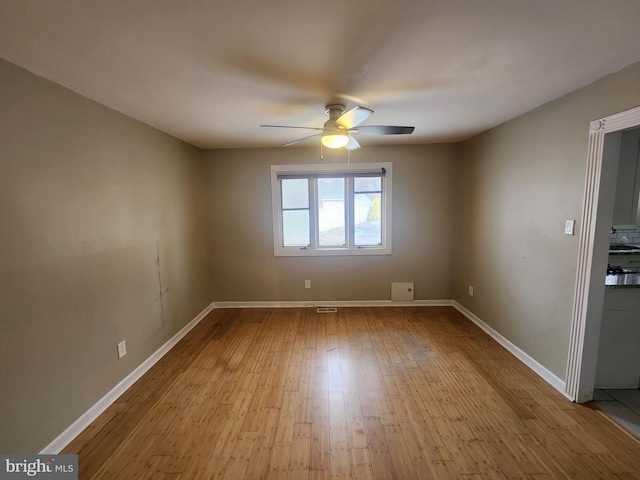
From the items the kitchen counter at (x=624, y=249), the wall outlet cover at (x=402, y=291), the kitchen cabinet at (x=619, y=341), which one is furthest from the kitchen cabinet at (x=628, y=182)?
the wall outlet cover at (x=402, y=291)

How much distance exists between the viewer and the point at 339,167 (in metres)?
3.67

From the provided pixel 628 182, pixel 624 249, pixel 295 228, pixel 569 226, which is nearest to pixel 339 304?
pixel 295 228

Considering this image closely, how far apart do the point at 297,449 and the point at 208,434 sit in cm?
60

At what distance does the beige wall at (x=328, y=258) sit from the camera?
3.66 metres

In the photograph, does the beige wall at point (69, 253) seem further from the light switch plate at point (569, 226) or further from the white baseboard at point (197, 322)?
A: the light switch plate at point (569, 226)

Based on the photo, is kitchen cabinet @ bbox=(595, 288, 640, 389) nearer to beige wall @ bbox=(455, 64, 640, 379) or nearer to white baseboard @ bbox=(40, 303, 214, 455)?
beige wall @ bbox=(455, 64, 640, 379)

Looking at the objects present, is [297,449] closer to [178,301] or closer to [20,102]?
[178,301]

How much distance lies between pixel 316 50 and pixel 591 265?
2.27 metres

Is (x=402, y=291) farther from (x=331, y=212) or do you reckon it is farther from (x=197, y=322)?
(x=197, y=322)

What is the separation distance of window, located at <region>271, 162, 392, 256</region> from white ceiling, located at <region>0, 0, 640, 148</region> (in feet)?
4.96

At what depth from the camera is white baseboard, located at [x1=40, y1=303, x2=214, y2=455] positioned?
165 cm

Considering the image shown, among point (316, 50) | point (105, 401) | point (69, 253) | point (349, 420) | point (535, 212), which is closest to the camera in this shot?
point (316, 50)

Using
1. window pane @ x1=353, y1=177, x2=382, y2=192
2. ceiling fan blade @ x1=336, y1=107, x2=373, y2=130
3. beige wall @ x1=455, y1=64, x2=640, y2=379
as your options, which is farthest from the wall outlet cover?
ceiling fan blade @ x1=336, y1=107, x2=373, y2=130

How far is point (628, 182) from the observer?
2.06 m
